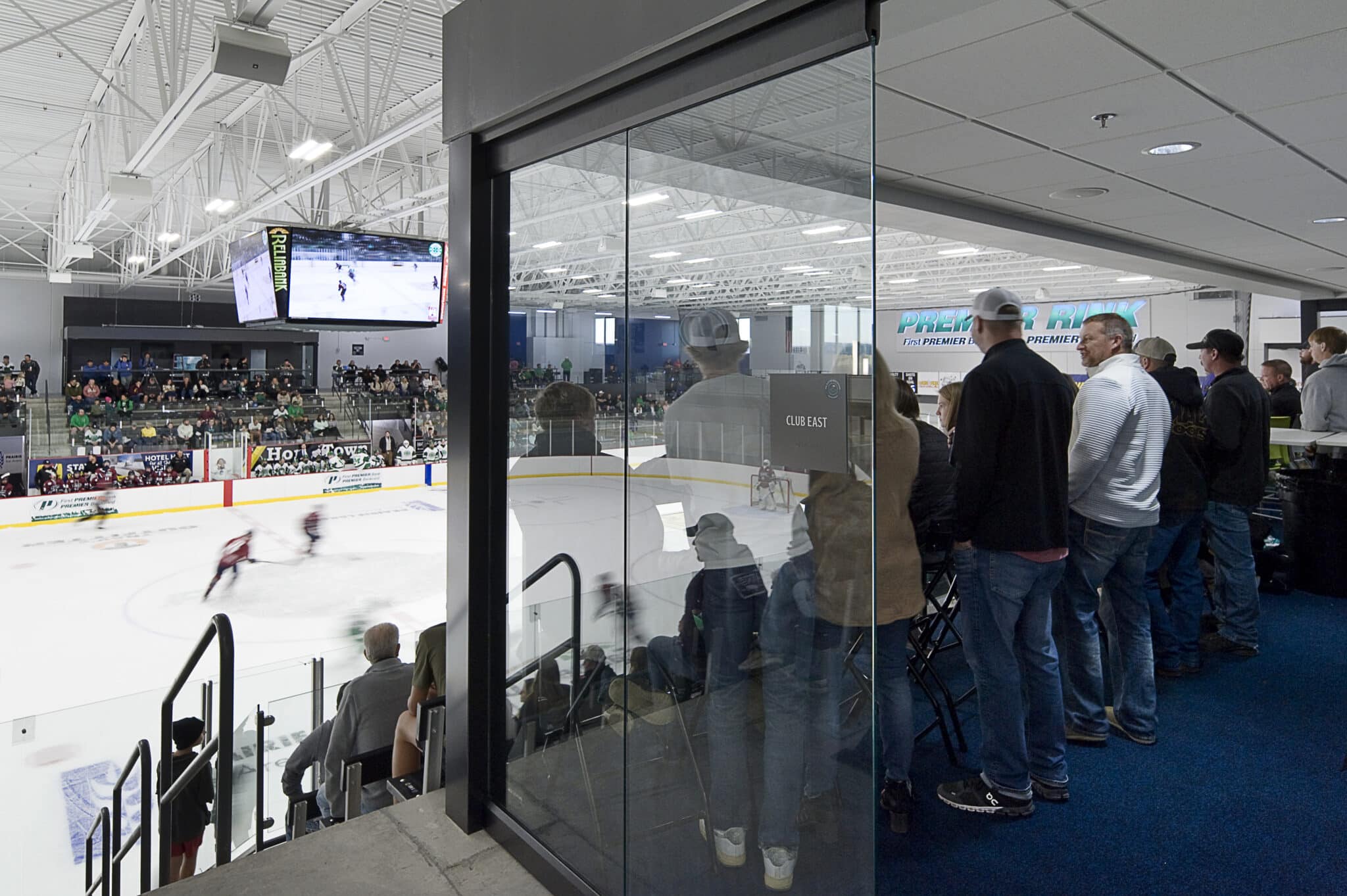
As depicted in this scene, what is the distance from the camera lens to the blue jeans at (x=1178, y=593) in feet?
12.4

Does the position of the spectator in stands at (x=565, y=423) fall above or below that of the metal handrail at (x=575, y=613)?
above

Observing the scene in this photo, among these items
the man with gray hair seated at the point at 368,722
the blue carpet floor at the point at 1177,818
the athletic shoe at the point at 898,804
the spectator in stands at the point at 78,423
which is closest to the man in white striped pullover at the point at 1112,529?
the blue carpet floor at the point at 1177,818

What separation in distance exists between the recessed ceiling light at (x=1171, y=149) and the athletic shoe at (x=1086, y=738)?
2.71 m

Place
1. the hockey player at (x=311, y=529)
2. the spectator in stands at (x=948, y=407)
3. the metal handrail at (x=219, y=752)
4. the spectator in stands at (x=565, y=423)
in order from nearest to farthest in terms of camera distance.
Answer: the spectator in stands at (x=565, y=423), the metal handrail at (x=219, y=752), the spectator in stands at (x=948, y=407), the hockey player at (x=311, y=529)

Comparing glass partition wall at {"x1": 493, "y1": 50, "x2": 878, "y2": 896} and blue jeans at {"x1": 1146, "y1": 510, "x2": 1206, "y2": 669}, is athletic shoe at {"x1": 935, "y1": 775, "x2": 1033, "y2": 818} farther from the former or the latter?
blue jeans at {"x1": 1146, "y1": 510, "x2": 1206, "y2": 669}

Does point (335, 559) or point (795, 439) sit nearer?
point (795, 439)

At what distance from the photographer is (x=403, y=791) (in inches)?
127

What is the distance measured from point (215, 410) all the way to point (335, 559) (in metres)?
9.13

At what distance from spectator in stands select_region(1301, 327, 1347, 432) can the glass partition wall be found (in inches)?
186

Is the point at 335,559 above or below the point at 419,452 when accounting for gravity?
below

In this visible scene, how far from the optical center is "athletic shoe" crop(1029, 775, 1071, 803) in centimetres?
272

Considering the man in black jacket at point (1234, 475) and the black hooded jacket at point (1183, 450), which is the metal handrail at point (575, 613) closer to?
the black hooded jacket at point (1183, 450)

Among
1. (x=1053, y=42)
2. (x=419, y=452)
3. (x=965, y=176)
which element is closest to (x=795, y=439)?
(x=1053, y=42)

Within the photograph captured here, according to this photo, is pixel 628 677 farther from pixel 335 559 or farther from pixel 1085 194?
pixel 335 559
